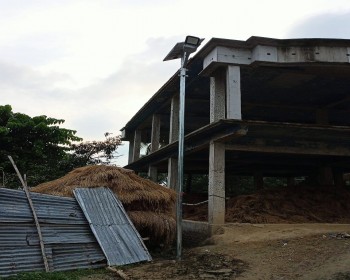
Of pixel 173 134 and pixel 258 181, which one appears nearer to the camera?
pixel 173 134

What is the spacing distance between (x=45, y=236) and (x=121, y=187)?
9.46 ft

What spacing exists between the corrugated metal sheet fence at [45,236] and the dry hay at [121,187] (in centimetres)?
132

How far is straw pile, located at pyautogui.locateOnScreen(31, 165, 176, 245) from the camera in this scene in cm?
1002

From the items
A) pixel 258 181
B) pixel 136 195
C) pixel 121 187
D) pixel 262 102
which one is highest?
pixel 262 102

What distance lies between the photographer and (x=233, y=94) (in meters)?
11.5

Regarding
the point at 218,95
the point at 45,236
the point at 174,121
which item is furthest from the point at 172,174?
the point at 45,236

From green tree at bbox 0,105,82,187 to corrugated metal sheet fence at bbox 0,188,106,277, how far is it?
23.4 feet

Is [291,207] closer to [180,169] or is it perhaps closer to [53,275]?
[180,169]

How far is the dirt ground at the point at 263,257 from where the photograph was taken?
726 centimetres

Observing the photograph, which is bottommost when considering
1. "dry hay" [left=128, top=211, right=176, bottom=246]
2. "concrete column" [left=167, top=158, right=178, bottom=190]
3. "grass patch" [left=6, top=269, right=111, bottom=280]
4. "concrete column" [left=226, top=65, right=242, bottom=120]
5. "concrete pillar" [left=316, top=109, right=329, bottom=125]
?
"grass patch" [left=6, top=269, right=111, bottom=280]

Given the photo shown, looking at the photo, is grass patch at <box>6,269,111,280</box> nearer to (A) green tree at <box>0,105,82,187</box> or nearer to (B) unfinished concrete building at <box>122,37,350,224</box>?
(B) unfinished concrete building at <box>122,37,350,224</box>

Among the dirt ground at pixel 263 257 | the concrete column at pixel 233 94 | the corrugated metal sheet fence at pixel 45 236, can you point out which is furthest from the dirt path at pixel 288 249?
the concrete column at pixel 233 94

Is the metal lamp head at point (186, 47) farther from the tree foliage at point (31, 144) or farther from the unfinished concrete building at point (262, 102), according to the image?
the tree foliage at point (31, 144)

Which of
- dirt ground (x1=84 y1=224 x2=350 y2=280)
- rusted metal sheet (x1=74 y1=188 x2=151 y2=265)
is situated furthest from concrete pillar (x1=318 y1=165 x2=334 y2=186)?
rusted metal sheet (x1=74 y1=188 x2=151 y2=265)
